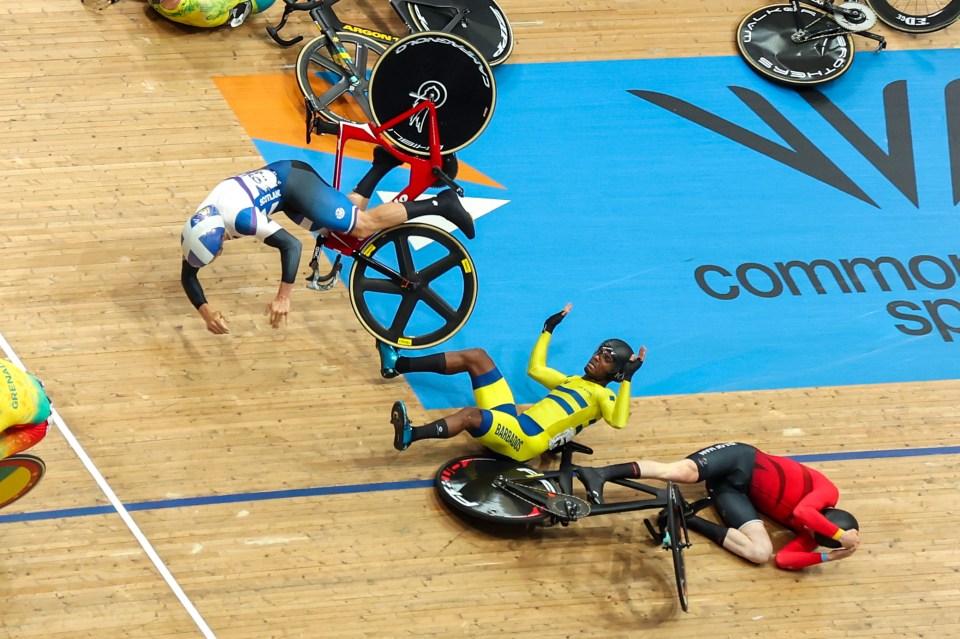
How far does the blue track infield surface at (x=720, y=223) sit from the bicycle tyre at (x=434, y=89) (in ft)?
3.17

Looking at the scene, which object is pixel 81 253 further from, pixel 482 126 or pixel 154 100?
pixel 482 126

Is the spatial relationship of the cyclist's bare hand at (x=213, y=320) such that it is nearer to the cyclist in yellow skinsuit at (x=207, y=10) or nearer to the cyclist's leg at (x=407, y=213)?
the cyclist's leg at (x=407, y=213)

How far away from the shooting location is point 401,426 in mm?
5930

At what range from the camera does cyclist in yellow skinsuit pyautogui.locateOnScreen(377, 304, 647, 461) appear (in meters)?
6.06

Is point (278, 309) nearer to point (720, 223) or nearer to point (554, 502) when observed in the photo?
point (554, 502)

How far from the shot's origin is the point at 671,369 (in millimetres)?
6863

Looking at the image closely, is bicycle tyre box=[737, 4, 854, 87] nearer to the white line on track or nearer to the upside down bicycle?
the upside down bicycle

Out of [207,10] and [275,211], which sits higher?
[207,10]

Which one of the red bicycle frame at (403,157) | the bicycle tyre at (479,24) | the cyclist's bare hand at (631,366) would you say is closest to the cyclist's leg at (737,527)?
the cyclist's bare hand at (631,366)

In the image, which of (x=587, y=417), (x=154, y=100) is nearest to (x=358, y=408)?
(x=587, y=417)

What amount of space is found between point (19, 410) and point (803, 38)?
6.08 meters

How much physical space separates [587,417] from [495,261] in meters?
1.39

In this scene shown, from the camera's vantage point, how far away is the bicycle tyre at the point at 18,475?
5156mm

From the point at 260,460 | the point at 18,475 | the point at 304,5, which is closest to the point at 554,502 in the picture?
the point at 260,460
